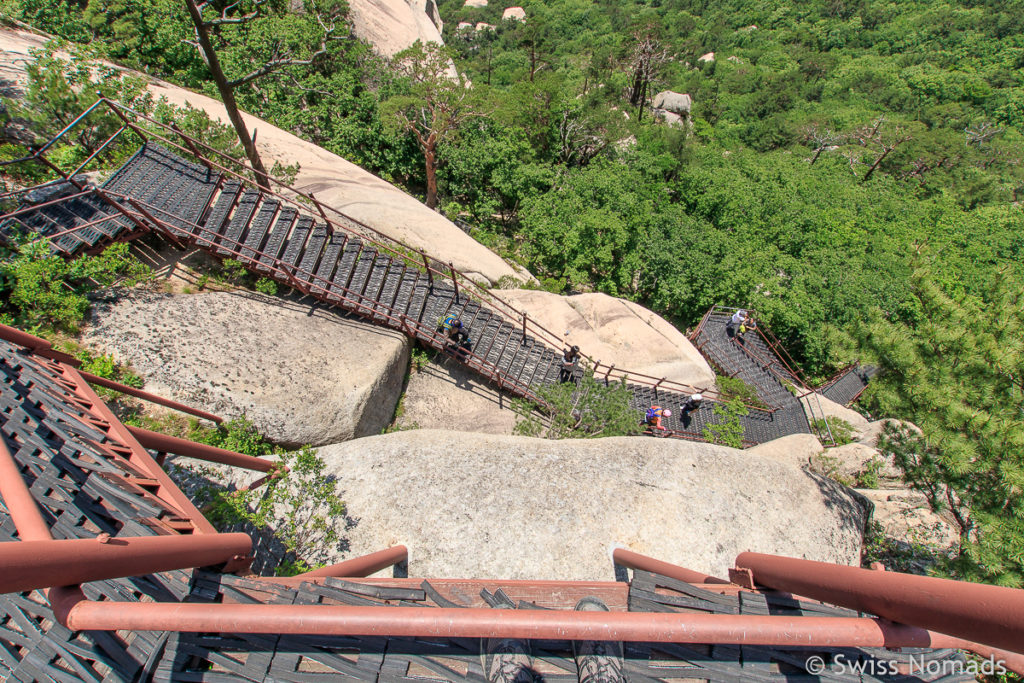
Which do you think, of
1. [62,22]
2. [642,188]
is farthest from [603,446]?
[62,22]

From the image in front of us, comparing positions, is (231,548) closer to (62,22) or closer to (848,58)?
(62,22)

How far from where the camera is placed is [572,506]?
7742mm

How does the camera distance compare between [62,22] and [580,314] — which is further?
[62,22]

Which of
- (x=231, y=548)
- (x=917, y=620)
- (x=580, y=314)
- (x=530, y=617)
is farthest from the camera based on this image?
(x=580, y=314)

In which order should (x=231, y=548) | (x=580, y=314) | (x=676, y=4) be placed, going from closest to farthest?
(x=231, y=548) < (x=580, y=314) < (x=676, y=4)

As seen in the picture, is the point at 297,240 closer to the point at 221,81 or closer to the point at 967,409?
the point at 221,81

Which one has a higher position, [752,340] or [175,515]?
[752,340]

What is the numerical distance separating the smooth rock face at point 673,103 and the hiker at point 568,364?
59266 millimetres

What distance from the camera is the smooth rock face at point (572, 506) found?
23.5ft

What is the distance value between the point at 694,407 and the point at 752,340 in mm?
8927

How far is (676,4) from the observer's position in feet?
394

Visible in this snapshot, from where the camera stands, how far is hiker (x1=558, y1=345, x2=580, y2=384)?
46.0 feet

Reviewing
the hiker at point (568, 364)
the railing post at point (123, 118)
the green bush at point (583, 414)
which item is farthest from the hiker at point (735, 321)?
the railing post at point (123, 118)

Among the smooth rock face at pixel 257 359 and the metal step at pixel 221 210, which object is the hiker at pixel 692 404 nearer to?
the smooth rock face at pixel 257 359
